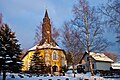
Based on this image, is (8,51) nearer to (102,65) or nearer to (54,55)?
(102,65)

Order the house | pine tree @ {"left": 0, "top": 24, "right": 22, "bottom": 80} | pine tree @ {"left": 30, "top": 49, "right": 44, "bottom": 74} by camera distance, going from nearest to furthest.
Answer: pine tree @ {"left": 0, "top": 24, "right": 22, "bottom": 80} → pine tree @ {"left": 30, "top": 49, "right": 44, "bottom": 74} → the house

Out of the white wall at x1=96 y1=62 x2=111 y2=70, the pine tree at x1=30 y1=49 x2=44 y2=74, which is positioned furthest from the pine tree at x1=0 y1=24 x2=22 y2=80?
the white wall at x1=96 y1=62 x2=111 y2=70

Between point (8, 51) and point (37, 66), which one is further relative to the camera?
point (37, 66)

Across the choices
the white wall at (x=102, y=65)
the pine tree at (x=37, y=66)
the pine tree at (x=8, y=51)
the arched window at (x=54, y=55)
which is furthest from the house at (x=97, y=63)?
the pine tree at (x=8, y=51)

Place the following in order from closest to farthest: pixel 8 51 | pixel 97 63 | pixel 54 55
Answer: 1. pixel 8 51
2. pixel 97 63
3. pixel 54 55

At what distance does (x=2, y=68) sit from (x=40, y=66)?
57.3 feet

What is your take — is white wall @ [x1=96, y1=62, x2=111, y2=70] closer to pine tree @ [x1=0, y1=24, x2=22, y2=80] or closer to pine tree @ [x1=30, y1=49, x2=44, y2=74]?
pine tree @ [x1=30, y1=49, x2=44, y2=74]

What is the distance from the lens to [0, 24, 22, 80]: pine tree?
2611 centimetres

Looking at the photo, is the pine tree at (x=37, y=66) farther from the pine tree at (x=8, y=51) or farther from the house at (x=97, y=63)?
the house at (x=97, y=63)

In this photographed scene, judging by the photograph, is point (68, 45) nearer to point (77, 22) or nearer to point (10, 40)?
point (77, 22)

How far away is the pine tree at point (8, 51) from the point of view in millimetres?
26109

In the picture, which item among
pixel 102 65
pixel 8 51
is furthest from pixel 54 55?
pixel 8 51

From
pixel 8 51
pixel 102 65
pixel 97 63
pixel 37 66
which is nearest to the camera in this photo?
pixel 8 51

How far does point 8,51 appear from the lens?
26.3m
